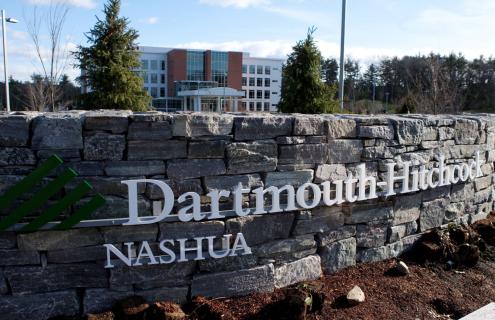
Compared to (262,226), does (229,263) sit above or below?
below

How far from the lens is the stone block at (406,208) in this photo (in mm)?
4439

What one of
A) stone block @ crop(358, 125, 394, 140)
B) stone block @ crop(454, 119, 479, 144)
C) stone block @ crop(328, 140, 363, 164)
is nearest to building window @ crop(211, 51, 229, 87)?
stone block @ crop(454, 119, 479, 144)

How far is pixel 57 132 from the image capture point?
9.81ft

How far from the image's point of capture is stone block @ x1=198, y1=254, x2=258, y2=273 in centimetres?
345

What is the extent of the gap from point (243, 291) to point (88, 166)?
5.21 ft

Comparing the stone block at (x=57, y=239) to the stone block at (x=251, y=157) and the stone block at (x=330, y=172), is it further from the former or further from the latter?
the stone block at (x=330, y=172)

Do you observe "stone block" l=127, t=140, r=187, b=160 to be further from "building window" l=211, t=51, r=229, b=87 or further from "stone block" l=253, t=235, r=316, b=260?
"building window" l=211, t=51, r=229, b=87

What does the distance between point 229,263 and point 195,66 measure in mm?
55814

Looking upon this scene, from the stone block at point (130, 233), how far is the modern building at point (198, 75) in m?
49.9

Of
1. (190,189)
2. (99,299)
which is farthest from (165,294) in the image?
(190,189)

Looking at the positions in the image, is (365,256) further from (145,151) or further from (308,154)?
(145,151)

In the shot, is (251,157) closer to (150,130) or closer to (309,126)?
(309,126)

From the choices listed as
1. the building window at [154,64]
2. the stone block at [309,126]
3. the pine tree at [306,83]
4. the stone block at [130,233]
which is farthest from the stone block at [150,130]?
the building window at [154,64]

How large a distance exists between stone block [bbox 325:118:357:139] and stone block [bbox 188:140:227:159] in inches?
39.8
